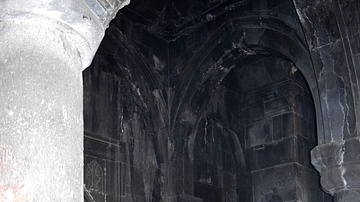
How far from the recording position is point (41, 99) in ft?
7.73

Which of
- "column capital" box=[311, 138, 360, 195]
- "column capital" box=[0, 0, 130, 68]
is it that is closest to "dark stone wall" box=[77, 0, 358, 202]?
"column capital" box=[311, 138, 360, 195]

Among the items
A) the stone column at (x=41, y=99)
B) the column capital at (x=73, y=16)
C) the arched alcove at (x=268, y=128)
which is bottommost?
the stone column at (x=41, y=99)

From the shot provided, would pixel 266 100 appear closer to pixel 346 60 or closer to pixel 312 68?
pixel 312 68

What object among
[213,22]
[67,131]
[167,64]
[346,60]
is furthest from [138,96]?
[67,131]

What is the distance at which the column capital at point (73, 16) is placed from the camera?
2.46 meters

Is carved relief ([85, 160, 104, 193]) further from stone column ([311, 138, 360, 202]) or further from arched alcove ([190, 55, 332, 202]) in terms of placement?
stone column ([311, 138, 360, 202])

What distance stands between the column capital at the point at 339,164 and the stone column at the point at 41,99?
12.0 ft

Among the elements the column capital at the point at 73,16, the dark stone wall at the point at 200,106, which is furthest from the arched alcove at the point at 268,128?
the column capital at the point at 73,16

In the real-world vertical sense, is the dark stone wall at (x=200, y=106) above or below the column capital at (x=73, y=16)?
above

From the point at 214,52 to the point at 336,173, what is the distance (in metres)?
2.76

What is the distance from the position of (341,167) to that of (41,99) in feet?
12.9

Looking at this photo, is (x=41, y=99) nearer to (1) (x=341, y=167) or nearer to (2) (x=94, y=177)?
(1) (x=341, y=167)

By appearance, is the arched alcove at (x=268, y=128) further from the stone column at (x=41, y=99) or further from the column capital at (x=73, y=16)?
the stone column at (x=41, y=99)

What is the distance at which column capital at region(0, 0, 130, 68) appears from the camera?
96.8 inches
